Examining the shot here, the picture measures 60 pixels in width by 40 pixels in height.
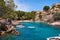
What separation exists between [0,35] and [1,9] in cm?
1418

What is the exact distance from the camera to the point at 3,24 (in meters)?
63.6

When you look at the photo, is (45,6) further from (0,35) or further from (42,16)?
(0,35)

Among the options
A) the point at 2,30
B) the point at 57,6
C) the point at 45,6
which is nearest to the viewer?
the point at 2,30

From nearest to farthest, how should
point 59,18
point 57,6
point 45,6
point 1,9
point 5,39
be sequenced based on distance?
1. point 5,39
2. point 1,9
3. point 59,18
4. point 57,6
5. point 45,6

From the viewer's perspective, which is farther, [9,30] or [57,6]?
[57,6]

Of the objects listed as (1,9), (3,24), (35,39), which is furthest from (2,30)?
(35,39)

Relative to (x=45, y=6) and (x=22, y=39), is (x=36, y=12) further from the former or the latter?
(x=22, y=39)

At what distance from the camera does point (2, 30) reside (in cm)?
6272

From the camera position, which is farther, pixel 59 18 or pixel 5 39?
pixel 59 18

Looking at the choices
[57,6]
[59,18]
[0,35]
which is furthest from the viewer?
[57,6]

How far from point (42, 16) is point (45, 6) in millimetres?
16456

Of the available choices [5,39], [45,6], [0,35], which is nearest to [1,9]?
[0,35]

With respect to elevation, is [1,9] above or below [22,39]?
above

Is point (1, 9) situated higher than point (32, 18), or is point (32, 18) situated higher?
point (1, 9)
